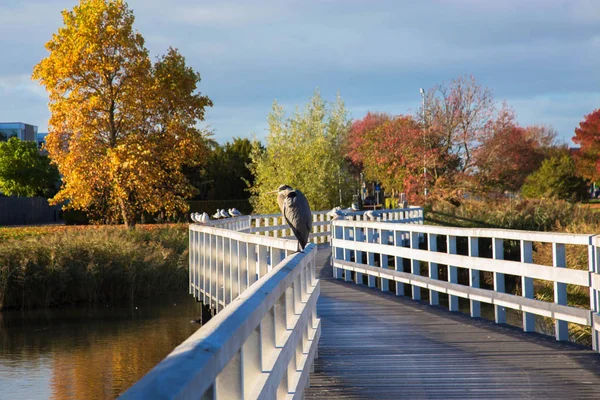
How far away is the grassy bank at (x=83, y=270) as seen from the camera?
22766 millimetres

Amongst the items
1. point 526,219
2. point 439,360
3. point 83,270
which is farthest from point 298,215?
point 526,219

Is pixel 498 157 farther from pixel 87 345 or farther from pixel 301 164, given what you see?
pixel 87 345

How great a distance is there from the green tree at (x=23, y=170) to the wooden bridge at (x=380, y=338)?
215 ft

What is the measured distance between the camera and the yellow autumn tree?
34.1m

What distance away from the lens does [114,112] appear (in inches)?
1427

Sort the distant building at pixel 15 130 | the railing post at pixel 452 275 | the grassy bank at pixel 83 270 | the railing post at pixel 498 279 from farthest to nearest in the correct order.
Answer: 1. the distant building at pixel 15 130
2. the grassy bank at pixel 83 270
3. the railing post at pixel 452 275
4. the railing post at pixel 498 279

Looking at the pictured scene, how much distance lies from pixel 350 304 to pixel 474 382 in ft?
17.8

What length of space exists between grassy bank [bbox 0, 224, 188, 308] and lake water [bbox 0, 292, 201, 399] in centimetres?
84

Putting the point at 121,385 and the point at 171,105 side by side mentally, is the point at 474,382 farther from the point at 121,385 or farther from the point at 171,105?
the point at 171,105

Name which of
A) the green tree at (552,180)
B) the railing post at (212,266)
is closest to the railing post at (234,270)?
the railing post at (212,266)

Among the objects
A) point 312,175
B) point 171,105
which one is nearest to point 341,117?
point 312,175

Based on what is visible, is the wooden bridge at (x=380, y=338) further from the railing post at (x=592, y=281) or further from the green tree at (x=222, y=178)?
the green tree at (x=222, y=178)

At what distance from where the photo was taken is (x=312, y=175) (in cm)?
4188

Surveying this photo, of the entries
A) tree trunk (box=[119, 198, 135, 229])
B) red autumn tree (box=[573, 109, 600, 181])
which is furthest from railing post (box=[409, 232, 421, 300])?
red autumn tree (box=[573, 109, 600, 181])
